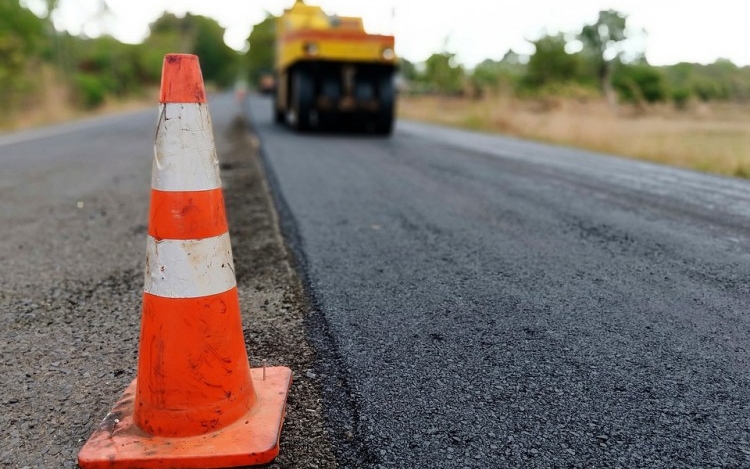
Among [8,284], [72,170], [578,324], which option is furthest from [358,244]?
[72,170]

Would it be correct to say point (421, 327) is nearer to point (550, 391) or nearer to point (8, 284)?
point (550, 391)

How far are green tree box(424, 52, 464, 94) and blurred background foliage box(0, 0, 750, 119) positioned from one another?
0.21 ft

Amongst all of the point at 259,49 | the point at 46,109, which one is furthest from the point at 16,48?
the point at 259,49

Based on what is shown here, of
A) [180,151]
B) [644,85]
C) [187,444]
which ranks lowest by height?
[187,444]

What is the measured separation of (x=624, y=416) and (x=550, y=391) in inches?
8.7

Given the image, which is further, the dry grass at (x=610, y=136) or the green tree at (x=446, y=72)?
the green tree at (x=446, y=72)

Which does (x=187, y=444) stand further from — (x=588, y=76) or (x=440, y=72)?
(x=588, y=76)

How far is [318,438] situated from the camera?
1.61 meters

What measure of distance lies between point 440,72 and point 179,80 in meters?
38.2

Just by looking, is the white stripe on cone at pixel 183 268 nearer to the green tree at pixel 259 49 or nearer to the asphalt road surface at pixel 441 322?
the asphalt road surface at pixel 441 322

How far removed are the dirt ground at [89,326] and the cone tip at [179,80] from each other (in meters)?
0.90

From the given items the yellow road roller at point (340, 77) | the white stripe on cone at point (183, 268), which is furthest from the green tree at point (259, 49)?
the white stripe on cone at point (183, 268)

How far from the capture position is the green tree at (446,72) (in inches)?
1492

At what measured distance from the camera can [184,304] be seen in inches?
64.9
